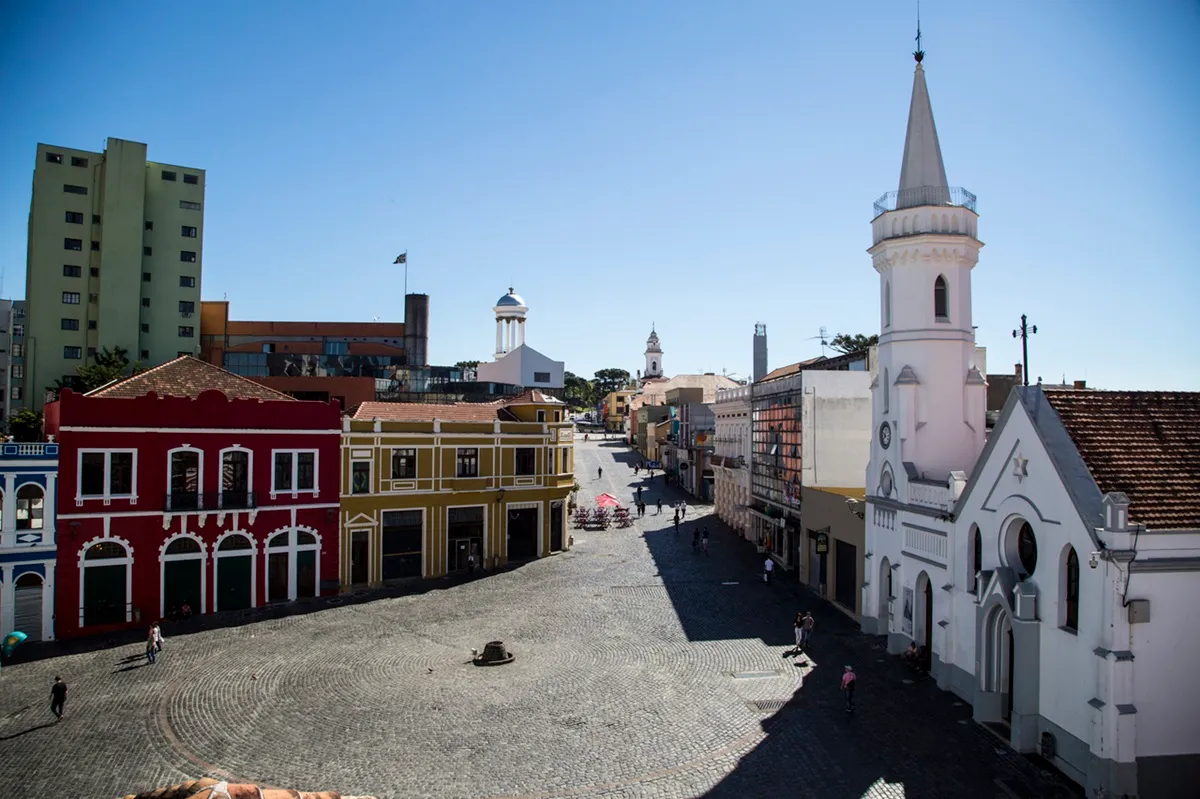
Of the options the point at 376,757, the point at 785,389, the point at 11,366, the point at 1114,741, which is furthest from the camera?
the point at 11,366

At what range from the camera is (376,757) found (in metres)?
16.8

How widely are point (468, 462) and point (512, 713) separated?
1913 centimetres

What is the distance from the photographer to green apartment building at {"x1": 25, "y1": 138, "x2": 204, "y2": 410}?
54812mm

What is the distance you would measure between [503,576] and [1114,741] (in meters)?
25.8

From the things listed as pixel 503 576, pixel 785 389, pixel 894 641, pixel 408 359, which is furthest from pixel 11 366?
pixel 894 641

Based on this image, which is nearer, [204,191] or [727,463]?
[727,463]

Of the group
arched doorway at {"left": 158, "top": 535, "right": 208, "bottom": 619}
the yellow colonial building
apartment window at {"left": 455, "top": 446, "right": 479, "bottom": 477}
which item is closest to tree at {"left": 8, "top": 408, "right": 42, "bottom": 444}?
arched doorway at {"left": 158, "top": 535, "right": 208, "bottom": 619}

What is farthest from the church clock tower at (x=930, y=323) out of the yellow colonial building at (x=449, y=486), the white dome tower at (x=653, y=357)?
the white dome tower at (x=653, y=357)

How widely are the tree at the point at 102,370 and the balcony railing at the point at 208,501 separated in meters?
20.9

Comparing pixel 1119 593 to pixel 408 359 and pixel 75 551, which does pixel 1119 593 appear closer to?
pixel 75 551

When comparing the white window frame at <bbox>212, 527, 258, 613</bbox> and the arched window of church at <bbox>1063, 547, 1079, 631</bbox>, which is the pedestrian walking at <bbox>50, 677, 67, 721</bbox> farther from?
the arched window of church at <bbox>1063, 547, 1079, 631</bbox>

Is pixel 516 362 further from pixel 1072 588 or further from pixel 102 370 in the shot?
pixel 1072 588

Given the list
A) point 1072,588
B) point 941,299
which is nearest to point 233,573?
point 1072,588

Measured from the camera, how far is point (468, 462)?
3734cm
